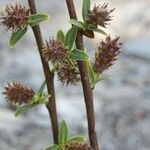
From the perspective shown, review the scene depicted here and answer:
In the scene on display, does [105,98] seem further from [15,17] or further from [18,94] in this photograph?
[15,17]

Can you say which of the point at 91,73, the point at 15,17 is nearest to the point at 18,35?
the point at 15,17

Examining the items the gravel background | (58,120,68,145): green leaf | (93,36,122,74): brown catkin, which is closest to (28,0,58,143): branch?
(58,120,68,145): green leaf

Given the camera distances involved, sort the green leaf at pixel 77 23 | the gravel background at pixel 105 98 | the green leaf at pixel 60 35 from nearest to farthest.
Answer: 1. the green leaf at pixel 77 23
2. the green leaf at pixel 60 35
3. the gravel background at pixel 105 98

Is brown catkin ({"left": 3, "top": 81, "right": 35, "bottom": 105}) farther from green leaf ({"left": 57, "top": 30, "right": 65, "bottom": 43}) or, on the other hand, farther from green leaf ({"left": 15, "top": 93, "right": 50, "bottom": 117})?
green leaf ({"left": 57, "top": 30, "right": 65, "bottom": 43})

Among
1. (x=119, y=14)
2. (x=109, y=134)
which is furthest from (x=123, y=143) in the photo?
(x=119, y=14)

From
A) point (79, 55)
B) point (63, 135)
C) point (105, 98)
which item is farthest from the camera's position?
point (105, 98)

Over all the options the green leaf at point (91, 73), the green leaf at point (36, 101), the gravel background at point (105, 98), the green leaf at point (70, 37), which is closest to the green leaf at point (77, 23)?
the green leaf at point (70, 37)

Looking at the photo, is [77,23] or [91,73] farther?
[91,73]

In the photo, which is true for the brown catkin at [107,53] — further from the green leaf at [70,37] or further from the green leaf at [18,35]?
the green leaf at [18,35]

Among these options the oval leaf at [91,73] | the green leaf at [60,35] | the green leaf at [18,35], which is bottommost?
the oval leaf at [91,73]
